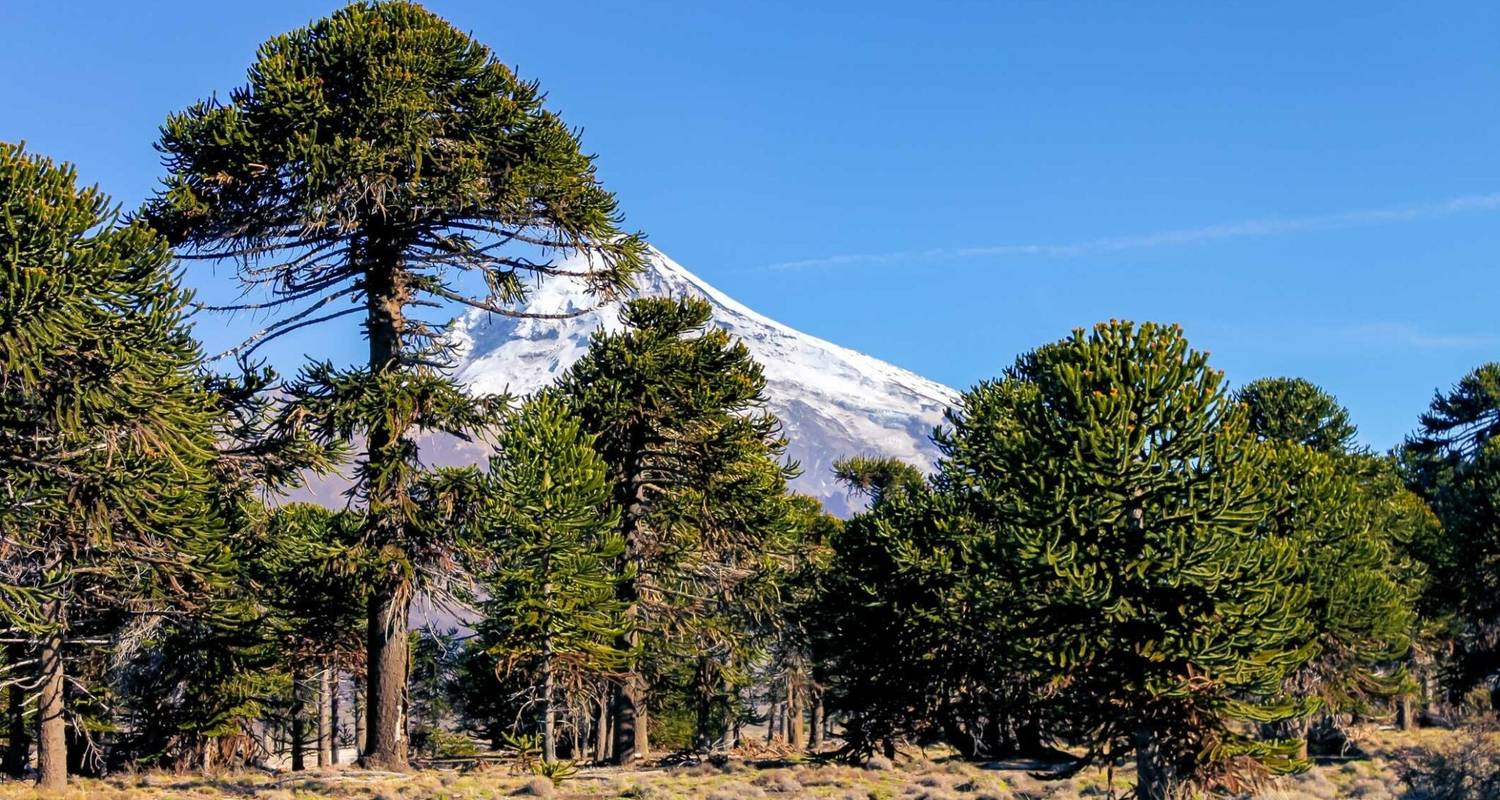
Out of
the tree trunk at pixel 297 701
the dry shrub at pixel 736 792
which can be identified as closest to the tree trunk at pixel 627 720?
the dry shrub at pixel 736 792

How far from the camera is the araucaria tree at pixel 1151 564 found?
15.9 m

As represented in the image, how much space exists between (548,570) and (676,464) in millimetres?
5564

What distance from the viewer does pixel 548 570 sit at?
20203mm

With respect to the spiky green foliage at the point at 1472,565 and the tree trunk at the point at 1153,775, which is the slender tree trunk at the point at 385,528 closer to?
the tree trunk at the point at 1153,775

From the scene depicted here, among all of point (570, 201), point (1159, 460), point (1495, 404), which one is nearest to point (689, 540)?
point (570, 201)

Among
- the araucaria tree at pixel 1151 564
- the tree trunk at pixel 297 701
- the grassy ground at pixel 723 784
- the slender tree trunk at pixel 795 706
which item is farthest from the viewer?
the slender tree trunk at pixel 795 706

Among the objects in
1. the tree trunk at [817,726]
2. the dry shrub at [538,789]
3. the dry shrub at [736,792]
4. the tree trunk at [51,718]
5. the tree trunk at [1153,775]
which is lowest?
the tree trunk at [817,726]

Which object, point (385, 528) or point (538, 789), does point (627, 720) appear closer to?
point (538, 789)

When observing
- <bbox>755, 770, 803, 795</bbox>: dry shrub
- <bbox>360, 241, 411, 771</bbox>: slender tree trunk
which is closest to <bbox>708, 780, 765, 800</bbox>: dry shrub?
<bbox>755, 770, 803, 795</bbox>: dry shrub

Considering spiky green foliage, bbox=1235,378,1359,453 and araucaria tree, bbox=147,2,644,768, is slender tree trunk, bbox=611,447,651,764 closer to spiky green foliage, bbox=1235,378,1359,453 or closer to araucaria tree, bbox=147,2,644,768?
araucaria tree, bbox=147,2,644,768

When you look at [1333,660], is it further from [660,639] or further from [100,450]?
[100,450]

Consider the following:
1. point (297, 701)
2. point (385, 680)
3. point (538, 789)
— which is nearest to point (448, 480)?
point (385, 680)

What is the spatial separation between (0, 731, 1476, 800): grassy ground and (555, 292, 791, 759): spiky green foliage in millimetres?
3180

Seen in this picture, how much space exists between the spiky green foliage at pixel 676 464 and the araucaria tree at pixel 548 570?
9.51 feet
